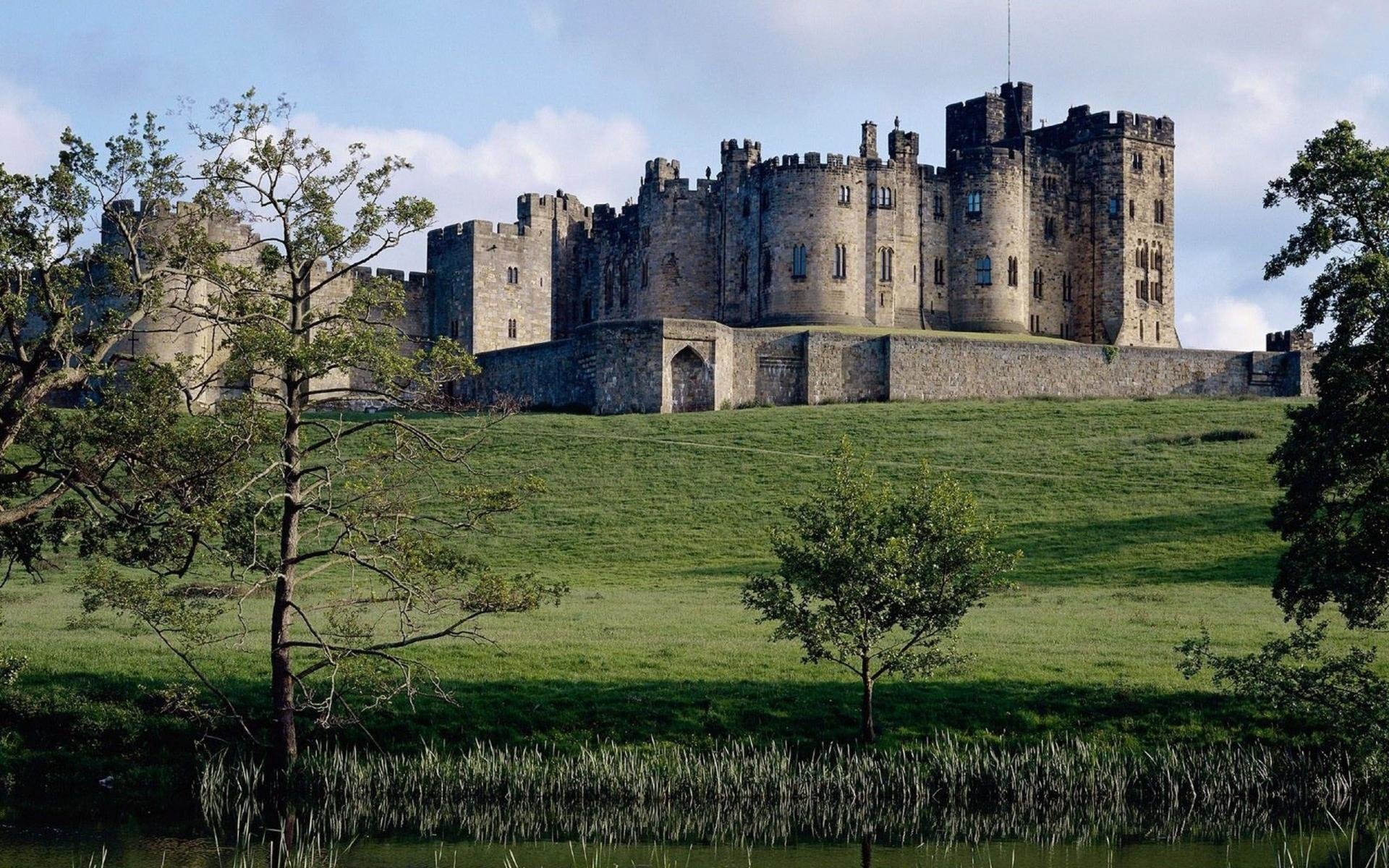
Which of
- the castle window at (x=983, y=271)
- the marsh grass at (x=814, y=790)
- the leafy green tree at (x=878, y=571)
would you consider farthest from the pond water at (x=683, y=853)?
the castle window at (x=983, y=271)

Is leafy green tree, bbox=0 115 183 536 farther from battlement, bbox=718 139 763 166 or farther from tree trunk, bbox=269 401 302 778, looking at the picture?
battlement, bbox=718 139 763 166

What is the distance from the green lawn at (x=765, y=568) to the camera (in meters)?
27.8

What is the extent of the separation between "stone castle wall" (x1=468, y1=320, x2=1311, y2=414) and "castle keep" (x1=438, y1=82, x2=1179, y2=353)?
352 inches

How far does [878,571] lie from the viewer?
27.4 m

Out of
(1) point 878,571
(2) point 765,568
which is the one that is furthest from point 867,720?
(2) point 765,568

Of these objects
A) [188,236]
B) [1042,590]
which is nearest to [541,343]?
[1042,590]

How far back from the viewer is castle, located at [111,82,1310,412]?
76875 mm

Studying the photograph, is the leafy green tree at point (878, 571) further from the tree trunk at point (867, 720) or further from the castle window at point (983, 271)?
the castle window at point (983, 271)

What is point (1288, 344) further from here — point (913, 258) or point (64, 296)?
point (64, 296)

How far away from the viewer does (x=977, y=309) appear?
277 ft

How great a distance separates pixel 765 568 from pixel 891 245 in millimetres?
42451

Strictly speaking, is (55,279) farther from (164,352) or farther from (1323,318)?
(164,352)

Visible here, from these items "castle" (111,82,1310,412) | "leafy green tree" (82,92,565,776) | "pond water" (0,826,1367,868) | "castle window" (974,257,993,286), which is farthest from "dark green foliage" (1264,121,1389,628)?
"castle window" (974,257,993,286)

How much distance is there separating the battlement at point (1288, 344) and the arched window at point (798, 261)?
76.1ft
